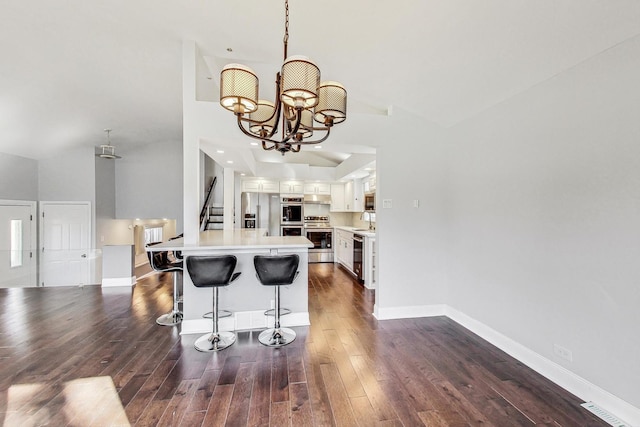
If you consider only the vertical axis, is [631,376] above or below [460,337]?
above

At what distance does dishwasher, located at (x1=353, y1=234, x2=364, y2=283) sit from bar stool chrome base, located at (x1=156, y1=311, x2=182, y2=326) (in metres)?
3.04

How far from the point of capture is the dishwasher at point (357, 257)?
5.07 meters

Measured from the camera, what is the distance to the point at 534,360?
2.35 meters

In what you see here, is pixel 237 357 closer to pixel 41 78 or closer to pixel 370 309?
pixel 370 309

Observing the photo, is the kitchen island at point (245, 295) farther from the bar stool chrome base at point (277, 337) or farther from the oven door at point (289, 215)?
the oven door at point (289, 215)

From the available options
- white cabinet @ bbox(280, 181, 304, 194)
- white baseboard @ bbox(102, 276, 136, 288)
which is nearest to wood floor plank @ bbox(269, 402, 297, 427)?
white baseboard @ bbox(102, 276, 136, 288)

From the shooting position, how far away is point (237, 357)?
251 cm

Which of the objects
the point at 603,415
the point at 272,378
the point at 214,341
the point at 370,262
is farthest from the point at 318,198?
the point at 603,415

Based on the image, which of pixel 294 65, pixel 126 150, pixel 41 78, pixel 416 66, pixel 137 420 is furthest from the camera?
pixel 126 150

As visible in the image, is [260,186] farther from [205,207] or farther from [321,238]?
[321,238]

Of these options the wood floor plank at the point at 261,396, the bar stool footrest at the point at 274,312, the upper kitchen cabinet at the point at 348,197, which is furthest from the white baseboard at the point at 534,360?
the upper kitchen cabinet at the point at 348,197

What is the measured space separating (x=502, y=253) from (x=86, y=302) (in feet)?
18.1

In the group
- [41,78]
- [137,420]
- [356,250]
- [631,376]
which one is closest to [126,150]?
[41,78]

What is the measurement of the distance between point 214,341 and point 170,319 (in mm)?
1011
